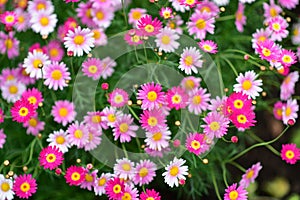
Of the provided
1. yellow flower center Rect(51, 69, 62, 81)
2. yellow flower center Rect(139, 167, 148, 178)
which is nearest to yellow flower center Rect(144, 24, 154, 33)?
yellow flower center Rect(51, 69, 62, 81)

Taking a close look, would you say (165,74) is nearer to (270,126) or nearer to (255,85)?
(255,85)

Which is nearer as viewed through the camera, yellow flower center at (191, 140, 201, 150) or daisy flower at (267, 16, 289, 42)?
yellow flower center at (191, 140, 201, 150)

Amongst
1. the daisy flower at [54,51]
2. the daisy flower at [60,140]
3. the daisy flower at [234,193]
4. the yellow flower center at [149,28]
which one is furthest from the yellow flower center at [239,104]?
the daisy flower at [54,51]

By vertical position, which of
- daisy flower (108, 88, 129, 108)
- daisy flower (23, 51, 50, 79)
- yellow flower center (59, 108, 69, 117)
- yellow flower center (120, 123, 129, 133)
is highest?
daisy flower (23, 51, 50, 79)

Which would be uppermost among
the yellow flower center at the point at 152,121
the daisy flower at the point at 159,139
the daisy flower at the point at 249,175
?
the yellow flower center at the point at 152,121

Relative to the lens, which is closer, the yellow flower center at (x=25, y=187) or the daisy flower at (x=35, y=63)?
the yellow flower center at (x=25, y=187)

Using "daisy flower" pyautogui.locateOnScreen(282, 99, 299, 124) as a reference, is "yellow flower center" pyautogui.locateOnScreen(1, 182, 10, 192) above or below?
above

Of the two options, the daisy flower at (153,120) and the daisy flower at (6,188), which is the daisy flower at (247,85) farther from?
the daisy flower at (6,188)

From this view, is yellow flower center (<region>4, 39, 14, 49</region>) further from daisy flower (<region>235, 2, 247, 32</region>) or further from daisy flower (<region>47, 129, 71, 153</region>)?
daisy flower (<region>235, 2, 247, 32</region>)

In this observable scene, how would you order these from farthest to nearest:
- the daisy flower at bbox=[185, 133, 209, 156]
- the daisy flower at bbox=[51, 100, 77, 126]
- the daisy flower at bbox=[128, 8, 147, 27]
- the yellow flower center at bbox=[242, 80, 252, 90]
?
the daisy flower at bbox=[128, 8, 147, 27] → the daisy flower at bbox=[51, 100, 77, 126] → the yellow flower center at bbox=[242, 80, 252, 90] → the daisy flower at bbox=[185, 133, 209, 156]
